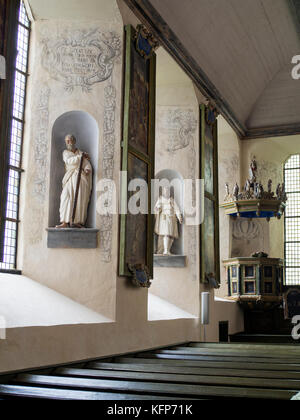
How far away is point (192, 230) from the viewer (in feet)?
41.0

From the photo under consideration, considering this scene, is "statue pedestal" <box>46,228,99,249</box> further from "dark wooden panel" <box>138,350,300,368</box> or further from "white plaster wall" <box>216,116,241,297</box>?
"white plaster wall" <box>216,116,241,297</box>

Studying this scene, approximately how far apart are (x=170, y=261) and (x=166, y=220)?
0.91 meters

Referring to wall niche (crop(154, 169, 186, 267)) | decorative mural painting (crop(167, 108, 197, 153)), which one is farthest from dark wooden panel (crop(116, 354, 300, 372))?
decorative mural painting (crop(167, 108, 197, 153))

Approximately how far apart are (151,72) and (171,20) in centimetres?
164

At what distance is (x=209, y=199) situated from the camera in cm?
1331

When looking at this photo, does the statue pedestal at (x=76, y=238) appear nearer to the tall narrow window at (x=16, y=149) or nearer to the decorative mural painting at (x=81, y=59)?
the tall narrow window at (x=16, y=149)

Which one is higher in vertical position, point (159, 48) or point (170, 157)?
point (159, 48)

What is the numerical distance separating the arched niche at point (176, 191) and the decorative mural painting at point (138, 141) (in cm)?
307

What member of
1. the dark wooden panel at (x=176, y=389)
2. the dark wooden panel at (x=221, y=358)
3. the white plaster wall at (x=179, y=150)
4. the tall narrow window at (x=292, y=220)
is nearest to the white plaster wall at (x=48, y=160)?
the dark wooden panel at (x=221, y=358)

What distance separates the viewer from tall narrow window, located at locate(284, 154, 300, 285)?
58.9 ft

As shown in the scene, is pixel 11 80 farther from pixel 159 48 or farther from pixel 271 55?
pixel 271 55

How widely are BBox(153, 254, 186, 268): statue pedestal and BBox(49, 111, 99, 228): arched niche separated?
4.04 m

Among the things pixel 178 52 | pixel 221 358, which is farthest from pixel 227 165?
pixel 221 358
